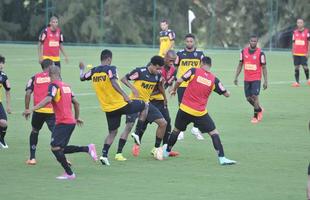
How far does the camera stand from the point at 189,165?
48.6 feet

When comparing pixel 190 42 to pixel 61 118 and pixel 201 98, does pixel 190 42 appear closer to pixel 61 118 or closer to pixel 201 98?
pixel 201 98

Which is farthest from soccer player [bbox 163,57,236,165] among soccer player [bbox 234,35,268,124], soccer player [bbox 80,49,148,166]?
soccer player [bbox 234,35,268,124]

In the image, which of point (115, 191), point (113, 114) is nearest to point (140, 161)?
point (113, 114)

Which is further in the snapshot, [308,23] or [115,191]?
[308,23]

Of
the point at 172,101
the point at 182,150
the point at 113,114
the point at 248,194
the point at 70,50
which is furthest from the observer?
the point at 70,50

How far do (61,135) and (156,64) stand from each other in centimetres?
260

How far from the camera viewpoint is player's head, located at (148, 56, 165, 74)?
15219 millimetres

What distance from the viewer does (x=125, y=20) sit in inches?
1992

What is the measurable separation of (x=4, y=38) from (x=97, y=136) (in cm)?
3313

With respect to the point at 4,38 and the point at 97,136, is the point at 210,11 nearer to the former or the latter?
the point at 4,38

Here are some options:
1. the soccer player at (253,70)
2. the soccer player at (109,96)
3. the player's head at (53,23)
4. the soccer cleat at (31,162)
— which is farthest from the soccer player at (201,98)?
the player's head at (53,23)

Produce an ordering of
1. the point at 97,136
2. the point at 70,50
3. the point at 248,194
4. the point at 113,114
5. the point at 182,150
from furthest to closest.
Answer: the point at 70,50, the point at 97,136, the point at 182,150, the point at 113,114, the point at 248,194

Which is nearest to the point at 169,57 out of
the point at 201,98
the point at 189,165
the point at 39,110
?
the point at 201,98

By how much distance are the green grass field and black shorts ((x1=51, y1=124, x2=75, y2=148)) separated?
0.55 m
